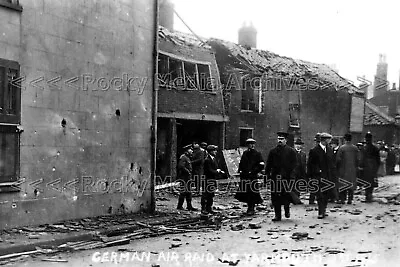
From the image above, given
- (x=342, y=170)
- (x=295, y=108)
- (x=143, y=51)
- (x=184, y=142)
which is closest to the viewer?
(x=143, y=51)

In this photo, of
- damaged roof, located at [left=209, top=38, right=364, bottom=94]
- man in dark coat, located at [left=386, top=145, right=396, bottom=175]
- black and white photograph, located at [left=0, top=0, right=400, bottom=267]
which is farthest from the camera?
man in dark coat, located at [left=386, top=145, right=396, bottom=175]

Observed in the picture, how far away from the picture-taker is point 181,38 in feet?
72.0

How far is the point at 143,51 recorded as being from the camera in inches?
449

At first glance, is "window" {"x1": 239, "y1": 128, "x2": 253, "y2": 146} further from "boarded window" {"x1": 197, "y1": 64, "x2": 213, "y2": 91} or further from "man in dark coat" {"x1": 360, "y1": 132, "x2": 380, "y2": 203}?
"man in dark coat" {"x1": 360, "y1": 132, "x2": 380, "y2": 203}

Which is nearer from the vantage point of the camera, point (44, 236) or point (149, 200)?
point (44, 236)

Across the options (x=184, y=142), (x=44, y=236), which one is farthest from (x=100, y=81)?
(x=184, y=142)

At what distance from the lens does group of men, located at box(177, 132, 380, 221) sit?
36.4 feet

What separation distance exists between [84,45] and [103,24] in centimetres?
71

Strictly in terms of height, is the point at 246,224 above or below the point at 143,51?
below

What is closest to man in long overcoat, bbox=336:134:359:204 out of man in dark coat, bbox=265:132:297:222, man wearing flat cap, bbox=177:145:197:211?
man in dark coat, bbox=265:132:297:222

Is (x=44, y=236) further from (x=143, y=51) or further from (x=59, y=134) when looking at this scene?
(x=143, y=51)

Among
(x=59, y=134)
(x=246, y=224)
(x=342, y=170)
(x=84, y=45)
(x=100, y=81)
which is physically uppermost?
(x=84, y=45)

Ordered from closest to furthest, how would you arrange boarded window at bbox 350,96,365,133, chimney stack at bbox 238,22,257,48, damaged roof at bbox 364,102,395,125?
chimney stack at bbox 238,22,257,48
boarded window at bbox 350,96,365,133
damaged roof at bbox 364,102,395,125

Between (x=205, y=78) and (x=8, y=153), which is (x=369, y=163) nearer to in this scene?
(x=205, y=78)
